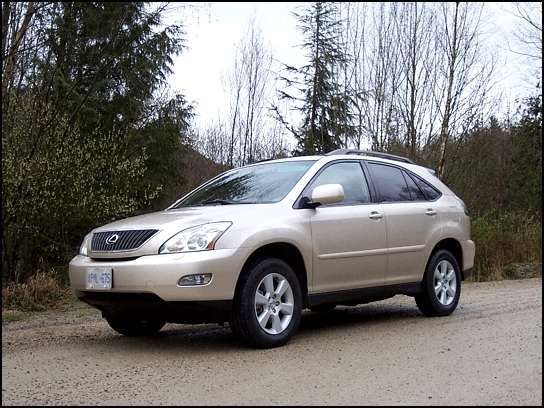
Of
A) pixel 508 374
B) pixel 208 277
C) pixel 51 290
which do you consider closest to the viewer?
pixel 508 374

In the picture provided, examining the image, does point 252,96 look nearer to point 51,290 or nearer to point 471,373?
point 51,290

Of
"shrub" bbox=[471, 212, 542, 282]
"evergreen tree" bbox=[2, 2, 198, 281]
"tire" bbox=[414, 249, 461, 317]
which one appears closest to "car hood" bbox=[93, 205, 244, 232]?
"tire" bbox=[414, 249, 461, 317]

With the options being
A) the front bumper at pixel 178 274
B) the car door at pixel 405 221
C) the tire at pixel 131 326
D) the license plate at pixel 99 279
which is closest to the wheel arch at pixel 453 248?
the car door at pixel 405 221

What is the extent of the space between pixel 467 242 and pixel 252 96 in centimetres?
1427

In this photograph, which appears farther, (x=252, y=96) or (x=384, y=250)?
(x=252, y=96)

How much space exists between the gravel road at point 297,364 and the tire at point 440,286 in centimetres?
14

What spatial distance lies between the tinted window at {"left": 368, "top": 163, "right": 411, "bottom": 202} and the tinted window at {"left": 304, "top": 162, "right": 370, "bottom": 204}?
0.61ft

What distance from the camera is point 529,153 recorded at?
24656 millimetres

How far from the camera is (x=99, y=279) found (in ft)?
18.7

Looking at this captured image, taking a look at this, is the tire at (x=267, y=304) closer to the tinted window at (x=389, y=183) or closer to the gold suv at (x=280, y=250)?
the gold suv at (x=280, y=250)

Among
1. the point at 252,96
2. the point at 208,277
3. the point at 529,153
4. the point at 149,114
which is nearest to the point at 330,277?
the point at 208,277

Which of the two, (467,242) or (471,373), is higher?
(467,242)

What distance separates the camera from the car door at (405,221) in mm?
7066

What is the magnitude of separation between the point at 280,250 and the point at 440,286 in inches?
94.2
